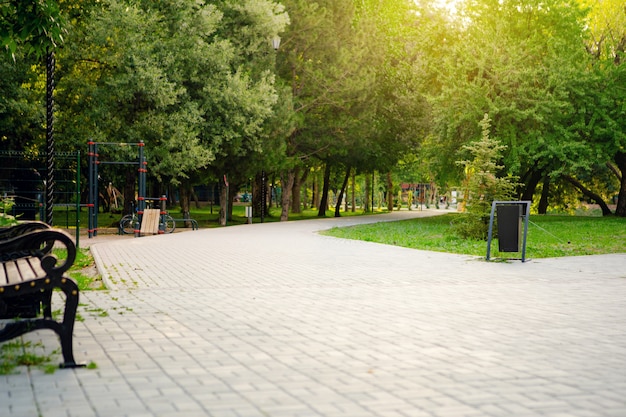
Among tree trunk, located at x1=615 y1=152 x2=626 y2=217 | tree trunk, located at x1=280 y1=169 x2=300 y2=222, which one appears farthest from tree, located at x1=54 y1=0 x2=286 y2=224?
tree trunk, located at x1=615 y1=152 x2=626 y2=217

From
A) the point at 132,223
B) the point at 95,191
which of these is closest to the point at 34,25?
the point at 95,191

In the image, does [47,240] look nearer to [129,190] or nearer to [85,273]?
[85,273]

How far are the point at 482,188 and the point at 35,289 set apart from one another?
50.5 feet

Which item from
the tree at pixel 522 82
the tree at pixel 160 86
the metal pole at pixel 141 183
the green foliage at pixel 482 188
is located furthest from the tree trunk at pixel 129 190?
the green foliage at pixel 482 188

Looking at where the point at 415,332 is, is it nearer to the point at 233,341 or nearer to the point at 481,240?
the point at 233,341

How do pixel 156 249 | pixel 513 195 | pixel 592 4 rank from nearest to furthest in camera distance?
pixel 156 249, pixel 513 195, pixel 592 4

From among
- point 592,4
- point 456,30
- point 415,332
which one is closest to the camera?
point 415,332

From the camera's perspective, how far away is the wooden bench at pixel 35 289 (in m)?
5.12

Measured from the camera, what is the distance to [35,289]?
5152mm

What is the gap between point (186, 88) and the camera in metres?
27.1

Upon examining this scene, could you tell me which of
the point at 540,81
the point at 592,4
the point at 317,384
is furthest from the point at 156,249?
the point at 592,4

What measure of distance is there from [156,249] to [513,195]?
935cm

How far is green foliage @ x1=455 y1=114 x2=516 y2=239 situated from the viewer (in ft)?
61.6

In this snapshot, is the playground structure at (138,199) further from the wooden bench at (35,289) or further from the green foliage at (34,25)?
the wooden bench at (35,289)
